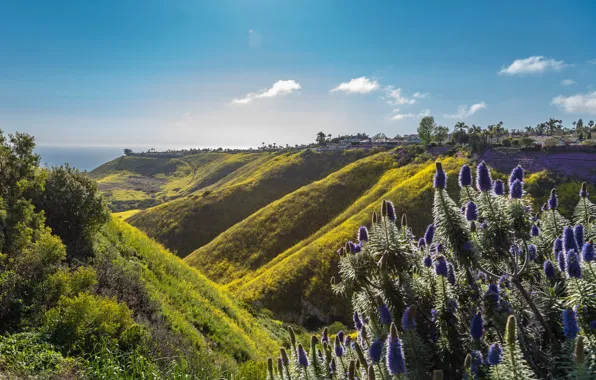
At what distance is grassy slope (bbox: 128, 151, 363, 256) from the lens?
61875 mm

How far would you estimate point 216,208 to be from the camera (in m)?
68.9

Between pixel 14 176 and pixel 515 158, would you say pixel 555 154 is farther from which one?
pixel 14 176

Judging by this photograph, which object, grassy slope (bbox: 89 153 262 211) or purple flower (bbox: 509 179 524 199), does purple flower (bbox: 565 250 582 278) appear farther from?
grassy slope (bbox: 89 153 262 211)

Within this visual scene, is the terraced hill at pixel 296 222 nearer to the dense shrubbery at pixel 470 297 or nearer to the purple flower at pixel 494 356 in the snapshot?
the dense shrubbery at pixel 470 297

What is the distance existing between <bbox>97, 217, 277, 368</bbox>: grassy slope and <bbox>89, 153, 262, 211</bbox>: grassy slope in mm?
97359

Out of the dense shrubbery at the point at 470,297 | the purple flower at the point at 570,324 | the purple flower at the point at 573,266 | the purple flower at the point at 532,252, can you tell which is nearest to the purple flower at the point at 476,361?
the dense shrubbery at the point at 470,297

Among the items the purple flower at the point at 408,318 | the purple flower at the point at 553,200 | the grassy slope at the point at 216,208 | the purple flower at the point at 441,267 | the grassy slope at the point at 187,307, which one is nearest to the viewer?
the purple flower at the point at 408,318

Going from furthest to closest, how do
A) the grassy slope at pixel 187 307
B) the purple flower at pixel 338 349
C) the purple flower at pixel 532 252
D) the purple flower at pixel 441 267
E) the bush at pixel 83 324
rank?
the grassy slope at pixel 187 307 < the bush at pixel 83 324 < the purple flower at pixel 338 349 < the purple flower at pixel 532 252 < the purple flower at pixel 441 267

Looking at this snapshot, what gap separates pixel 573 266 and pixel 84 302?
30.1ft

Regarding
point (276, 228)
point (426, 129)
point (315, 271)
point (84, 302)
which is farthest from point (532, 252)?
point (426, 129)

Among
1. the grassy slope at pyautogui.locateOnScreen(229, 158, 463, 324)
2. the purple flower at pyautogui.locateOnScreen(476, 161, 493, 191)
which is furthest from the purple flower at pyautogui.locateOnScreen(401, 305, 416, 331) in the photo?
the grassy slope at pyautogui.locateOnScreen(229, 158, 463, 324)

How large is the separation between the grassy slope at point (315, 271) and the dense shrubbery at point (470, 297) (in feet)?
85.8

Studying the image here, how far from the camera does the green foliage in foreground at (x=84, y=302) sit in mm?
6641

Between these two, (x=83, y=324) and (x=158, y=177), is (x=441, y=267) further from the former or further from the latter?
(x=158, y=177)
